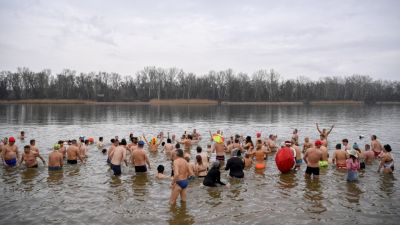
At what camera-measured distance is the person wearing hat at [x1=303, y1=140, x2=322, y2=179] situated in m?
13.3

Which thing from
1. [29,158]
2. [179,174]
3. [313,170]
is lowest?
[313,170]

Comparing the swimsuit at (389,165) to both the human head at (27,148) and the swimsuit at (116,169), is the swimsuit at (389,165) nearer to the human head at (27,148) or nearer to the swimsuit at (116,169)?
the swimsuit at (116,169)

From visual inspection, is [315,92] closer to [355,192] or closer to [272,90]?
[272,90]

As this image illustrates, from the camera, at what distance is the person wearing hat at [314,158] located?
1334 cm

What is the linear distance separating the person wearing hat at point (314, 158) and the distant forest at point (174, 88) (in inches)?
4597

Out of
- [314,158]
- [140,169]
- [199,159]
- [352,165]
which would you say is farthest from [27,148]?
[352,165]

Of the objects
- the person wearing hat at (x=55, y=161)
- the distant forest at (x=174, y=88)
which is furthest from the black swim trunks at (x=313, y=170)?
A: the distant forest at (x=174, y=88)

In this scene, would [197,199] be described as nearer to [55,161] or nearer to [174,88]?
[55,161]

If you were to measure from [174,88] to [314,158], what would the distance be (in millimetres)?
129763

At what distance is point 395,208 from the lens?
33.8 feet

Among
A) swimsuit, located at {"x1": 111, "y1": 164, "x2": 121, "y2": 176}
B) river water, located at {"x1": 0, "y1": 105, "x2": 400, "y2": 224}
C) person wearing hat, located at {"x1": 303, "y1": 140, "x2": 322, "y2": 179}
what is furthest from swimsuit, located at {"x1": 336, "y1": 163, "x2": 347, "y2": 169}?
swimsuit, located at {"x1": 111, "y1": 164, "x2": 121, "y2": 176}

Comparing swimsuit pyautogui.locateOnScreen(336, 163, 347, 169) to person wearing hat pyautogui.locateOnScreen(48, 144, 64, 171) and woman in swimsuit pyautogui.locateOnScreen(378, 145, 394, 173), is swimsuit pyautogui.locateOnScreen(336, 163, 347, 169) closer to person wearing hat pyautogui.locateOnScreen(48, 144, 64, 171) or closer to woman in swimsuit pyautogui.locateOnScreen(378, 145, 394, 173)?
woman in swimsuit pyautogui.locateOnScreen(378, 145, 394, 173)

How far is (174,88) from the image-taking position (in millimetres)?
141500

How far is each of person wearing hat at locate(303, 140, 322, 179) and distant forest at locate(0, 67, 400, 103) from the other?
11676 cm
